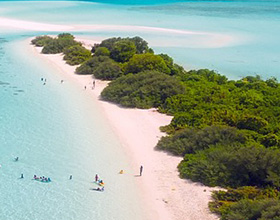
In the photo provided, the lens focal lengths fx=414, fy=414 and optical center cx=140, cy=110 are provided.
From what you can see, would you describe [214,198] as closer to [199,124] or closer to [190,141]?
[190,141]

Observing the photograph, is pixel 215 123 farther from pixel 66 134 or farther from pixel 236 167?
pixel 66 134

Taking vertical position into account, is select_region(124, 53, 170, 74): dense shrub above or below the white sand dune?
below

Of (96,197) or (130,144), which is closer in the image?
(96,197)

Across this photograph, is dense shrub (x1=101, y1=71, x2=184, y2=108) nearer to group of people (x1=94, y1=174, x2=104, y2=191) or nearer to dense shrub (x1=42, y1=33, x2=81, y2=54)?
group of people (x1=94, y1=174, x2=104, y2=191)

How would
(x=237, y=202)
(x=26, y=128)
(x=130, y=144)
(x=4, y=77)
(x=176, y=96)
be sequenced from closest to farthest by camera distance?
(x=237, y=202)
(x=130, y=144)
(x=26, y=128)
(x=176, y=96)
(x=4, y=77)

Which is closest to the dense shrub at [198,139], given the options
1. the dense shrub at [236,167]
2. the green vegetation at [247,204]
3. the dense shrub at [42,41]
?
the dense shrub at [236,167]

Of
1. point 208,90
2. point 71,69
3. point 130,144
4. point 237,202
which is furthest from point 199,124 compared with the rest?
point 71,69

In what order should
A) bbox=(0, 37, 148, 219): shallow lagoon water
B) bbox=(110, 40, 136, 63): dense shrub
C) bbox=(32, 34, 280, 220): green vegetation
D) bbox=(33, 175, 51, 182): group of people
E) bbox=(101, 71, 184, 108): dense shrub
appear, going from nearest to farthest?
bbox=(0, 37, 148, 219): shallow lagoon water, bbox=(32, 34, 280, 220): green vegetation, bbox=(33, 175, 51, 182): group of people, bbox=(101, 71, 184, 108): dense shrub, bbox=(110, 40, 136, 63): dense shrub

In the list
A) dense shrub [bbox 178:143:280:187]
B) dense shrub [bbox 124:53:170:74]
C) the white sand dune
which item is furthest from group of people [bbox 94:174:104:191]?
the white sand dune
